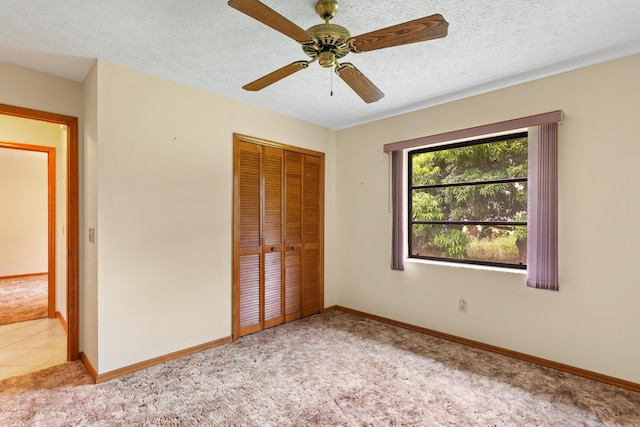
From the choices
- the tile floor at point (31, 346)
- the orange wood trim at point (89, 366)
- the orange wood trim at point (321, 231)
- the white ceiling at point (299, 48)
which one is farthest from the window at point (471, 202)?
the tile floor at point (31, 346)

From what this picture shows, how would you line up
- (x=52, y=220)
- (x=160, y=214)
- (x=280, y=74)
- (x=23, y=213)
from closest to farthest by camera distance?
(x=280, y=74)
(x=160, y=214)
(x=52, y=220)
(x=23, y=213)

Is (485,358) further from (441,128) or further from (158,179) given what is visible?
(158,179)

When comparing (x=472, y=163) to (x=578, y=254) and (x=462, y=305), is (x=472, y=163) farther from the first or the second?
(x=462, y=305)

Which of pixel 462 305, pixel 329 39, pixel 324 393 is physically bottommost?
pixel 324 393

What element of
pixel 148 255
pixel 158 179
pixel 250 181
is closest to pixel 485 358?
pixel 250 181

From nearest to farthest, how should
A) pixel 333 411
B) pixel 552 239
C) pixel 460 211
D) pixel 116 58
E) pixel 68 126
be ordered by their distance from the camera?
1. pixel 333 411
2. pixel 116 58
3. pixel 552 239
4. pixel 68 126
5. pixel 460 211

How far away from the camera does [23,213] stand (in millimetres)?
6688

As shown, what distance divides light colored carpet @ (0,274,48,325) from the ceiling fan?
4.54 m

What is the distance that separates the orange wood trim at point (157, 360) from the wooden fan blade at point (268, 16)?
2715 mm

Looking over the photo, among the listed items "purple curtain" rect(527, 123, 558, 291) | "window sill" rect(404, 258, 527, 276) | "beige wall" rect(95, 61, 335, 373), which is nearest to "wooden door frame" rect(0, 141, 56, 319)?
"beige wall" rect(95, 61, 335, 373)

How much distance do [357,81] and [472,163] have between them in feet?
6.10

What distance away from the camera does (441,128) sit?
3.36 metres

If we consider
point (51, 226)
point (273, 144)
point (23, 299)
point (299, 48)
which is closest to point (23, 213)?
point (23, 299)

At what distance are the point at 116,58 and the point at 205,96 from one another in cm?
78
